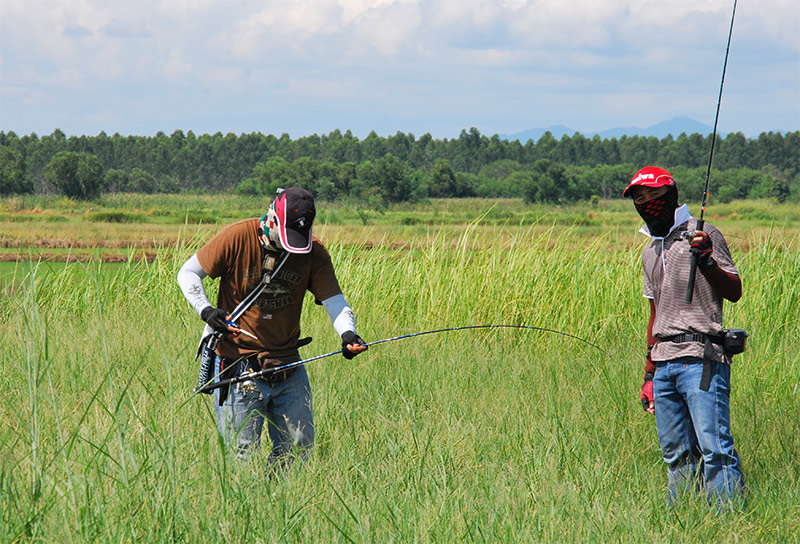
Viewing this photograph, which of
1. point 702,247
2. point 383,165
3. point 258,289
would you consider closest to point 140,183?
point 383,165

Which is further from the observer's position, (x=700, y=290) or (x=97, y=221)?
(x=97, y=221)

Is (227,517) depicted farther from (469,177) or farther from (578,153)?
(578,153)

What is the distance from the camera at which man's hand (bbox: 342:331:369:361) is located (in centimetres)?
323

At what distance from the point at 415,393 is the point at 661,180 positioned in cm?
213

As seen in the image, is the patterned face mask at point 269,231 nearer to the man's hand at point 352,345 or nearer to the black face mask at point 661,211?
the man's hand at point 352,345

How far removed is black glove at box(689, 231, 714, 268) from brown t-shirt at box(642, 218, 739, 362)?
13cm

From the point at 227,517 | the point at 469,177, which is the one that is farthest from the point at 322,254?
the point at 469,177

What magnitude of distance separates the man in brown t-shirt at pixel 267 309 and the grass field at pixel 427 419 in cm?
24

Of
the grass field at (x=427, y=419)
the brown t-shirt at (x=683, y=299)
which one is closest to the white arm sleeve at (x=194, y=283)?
the grass field at (x=427, y=419)

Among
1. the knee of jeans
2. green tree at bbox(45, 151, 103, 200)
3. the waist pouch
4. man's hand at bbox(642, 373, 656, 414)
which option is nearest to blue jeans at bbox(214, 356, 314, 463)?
the knee of jeans

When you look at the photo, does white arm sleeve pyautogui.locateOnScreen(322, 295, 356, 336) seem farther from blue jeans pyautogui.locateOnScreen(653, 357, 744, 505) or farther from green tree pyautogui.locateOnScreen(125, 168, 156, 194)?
green tree pyautogui.locateOnScreen(125, 168, 156, 194)

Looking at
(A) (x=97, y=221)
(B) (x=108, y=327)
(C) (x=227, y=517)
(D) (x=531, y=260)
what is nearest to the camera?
(C) (x=227, y=517)

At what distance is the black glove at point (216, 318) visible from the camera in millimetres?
3062

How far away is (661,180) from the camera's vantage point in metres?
3.10
